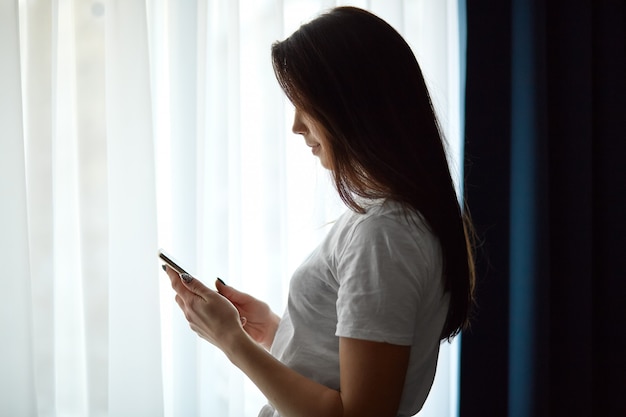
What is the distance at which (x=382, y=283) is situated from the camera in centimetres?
71

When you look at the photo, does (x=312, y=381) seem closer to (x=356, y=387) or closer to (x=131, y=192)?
(x=356, y=387)

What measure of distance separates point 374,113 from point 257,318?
505 mm

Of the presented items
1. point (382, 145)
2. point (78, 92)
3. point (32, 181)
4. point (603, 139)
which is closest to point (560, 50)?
point (603, 139)

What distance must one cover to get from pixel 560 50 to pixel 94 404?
1651 millimetres

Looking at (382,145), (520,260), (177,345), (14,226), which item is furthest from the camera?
(520,260)

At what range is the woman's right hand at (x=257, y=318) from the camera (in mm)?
1096

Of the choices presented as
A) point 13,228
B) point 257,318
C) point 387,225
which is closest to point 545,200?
point 257,318

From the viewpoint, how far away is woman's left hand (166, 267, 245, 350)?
33.1 inches

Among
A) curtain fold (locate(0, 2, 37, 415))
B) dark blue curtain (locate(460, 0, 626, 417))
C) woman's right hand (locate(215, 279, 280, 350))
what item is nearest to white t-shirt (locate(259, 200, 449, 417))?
woman's right hand (locate(215, 279, 280, 350))

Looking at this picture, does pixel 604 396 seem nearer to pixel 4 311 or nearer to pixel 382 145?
pixel 382 145

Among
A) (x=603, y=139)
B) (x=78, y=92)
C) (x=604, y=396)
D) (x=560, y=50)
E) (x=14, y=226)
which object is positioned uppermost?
(x=560, y=50)

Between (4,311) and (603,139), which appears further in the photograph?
(603,139)

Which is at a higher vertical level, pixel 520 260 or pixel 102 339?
pixel 520 260

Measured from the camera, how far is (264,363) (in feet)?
2.58
